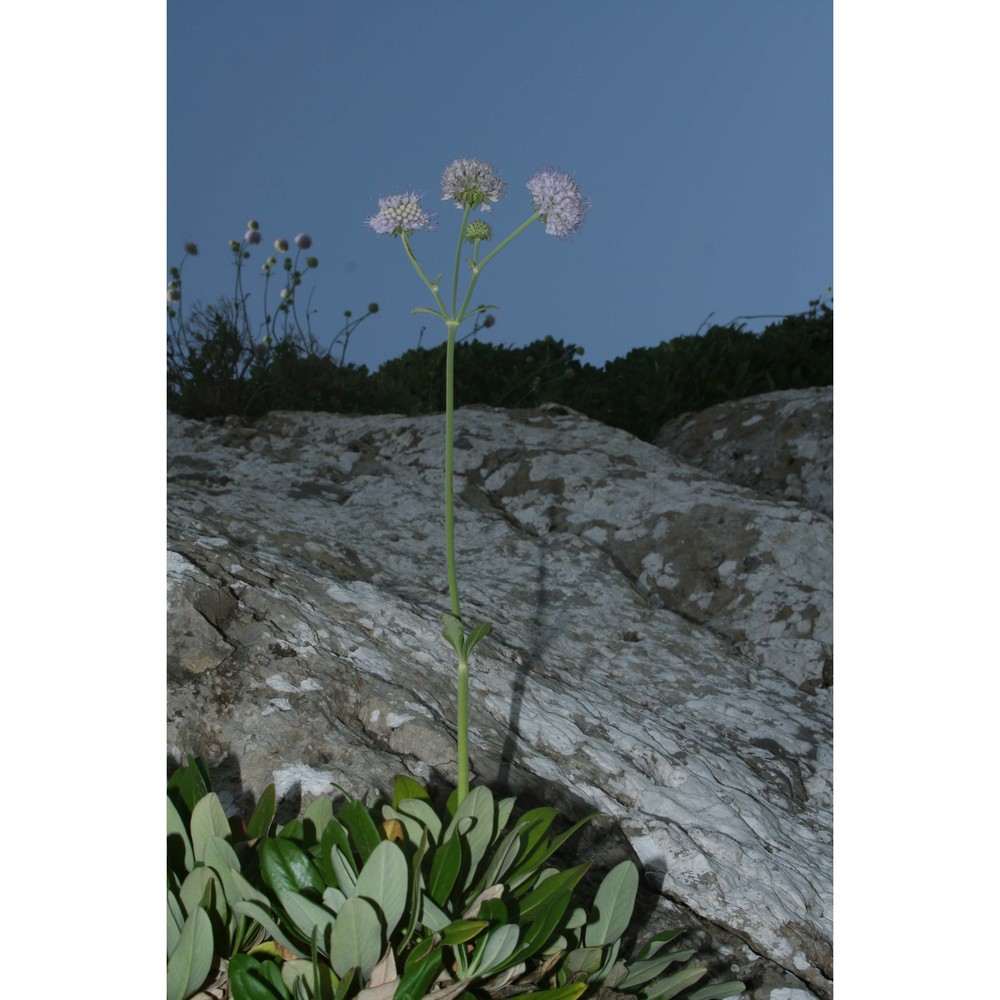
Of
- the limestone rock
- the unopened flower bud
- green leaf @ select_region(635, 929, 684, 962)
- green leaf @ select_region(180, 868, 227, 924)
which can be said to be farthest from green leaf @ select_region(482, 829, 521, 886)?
the limestone rock

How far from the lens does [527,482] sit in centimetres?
365

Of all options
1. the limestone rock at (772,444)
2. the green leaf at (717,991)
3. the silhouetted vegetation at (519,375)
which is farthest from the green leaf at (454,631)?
the silhouetted vegetation at (519,375)

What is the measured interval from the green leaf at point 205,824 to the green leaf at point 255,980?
0.60ft

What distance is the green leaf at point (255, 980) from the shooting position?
115cm

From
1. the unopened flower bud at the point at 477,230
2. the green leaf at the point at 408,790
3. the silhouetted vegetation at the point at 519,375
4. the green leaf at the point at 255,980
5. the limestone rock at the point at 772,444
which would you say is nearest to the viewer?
the green leaf at the point at 255,980

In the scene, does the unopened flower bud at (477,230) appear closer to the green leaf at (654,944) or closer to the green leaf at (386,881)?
the green leaf at (386,881)

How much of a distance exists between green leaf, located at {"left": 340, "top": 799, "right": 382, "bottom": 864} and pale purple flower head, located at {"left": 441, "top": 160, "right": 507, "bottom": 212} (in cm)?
94

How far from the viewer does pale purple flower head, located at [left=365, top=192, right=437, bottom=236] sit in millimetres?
1611

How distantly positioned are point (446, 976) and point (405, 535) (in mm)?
1989

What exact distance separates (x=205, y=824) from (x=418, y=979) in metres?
0.37

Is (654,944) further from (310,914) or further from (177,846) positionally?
(177,846)

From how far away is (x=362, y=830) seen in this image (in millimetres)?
1307

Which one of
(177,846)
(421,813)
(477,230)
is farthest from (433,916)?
(477,230)
